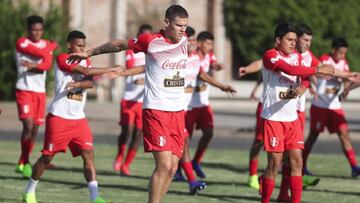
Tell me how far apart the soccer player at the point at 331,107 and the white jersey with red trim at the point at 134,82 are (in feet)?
9.68

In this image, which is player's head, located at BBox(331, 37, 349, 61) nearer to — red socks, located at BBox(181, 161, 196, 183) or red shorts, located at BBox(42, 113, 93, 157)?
red socks, located at BBox(181, 161, 196, 183)

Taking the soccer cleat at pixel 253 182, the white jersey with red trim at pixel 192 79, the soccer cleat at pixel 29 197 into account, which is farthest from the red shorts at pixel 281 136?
the white jersey with red trim at pixel 192 79

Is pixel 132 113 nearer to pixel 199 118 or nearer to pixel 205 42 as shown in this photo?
pixel 199 118

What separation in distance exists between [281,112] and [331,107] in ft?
17.8

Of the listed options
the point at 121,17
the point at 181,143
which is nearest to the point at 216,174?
the point at 181,143

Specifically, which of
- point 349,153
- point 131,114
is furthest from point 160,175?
point 349,153

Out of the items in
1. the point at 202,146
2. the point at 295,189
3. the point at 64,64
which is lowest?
the point at 295,189

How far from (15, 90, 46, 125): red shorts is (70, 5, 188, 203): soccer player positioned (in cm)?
593

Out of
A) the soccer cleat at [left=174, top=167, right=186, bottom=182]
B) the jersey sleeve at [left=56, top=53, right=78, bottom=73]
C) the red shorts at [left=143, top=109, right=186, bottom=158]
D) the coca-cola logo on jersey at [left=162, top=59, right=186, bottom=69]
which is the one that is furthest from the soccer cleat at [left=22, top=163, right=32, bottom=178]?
the coca-cola logo on jersey at [left=162, top=59, right=186, bottom=69]

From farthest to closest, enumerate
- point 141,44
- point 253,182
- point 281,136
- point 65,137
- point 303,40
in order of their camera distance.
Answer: point 253,182 → point 303,40 → point 65,137 → point 281,136 → point 141,44

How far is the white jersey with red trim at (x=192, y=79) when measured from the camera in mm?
18344

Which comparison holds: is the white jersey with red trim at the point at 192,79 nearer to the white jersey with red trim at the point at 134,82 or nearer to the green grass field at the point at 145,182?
the white jersey with red trim at the point at 134,82

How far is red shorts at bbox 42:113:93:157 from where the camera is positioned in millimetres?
15508

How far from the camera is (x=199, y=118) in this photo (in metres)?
19.4
